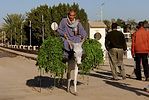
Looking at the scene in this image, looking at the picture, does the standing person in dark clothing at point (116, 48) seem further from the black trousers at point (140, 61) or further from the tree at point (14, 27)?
the tree at point (14, 27)

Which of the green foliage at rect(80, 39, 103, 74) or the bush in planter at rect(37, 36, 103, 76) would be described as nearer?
the bush in planter at rect(37, 36, 103, 76)

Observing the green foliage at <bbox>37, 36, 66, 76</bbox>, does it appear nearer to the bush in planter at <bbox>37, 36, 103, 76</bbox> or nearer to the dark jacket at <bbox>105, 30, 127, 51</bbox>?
the bush in planter at <bbox>37, 36, 103, 76</bbox>

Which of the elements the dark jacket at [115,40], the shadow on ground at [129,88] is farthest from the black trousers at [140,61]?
the shadow on ground at [129,88]

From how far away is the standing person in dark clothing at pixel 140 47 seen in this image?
46.6 feet

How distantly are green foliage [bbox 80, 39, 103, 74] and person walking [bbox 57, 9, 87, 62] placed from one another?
0.58 metres

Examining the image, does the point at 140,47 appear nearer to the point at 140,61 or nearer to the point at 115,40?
the point at 140,61

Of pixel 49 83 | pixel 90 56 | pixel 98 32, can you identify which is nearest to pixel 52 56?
pixel 90 56

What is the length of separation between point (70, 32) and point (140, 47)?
403cm

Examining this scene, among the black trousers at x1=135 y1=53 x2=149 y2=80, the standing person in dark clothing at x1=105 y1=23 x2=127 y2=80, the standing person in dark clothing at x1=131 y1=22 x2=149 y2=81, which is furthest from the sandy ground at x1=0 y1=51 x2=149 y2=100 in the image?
the standing person in dark clothing at x1=105 y1=23 x2=127 y2=80

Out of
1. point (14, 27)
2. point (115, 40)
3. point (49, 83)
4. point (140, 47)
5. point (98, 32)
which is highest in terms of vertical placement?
point (14, 27)

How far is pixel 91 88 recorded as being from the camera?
12.0m

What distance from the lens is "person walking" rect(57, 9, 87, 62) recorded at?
1071 centimetres

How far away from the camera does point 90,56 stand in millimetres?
11453

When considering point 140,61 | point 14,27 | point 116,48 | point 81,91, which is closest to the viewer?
point 81,91
